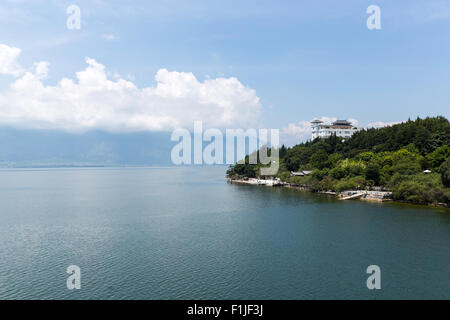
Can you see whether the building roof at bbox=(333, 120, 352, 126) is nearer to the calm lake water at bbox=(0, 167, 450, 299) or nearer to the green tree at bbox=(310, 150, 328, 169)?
the green tree at bbox=(310, 150, 328, 169)

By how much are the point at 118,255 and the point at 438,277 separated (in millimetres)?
16009

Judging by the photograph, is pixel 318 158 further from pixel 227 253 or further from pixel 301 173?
pixel 227 253

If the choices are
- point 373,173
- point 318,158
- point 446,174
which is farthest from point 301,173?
point 446,174

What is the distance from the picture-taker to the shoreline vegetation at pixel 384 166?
35.0m

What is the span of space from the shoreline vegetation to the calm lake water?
14.7ft

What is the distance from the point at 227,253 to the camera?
1834 cm

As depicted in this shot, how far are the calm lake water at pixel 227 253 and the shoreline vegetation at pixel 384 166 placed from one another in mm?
4478

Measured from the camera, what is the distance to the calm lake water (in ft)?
45.0

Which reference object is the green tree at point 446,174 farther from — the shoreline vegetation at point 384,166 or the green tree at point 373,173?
the green tree at point 373,173

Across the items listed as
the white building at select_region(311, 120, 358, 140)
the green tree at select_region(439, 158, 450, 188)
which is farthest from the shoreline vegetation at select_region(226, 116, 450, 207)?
the white building at select_region(311, 120, 358, 140)

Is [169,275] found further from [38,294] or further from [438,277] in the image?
[438,277]

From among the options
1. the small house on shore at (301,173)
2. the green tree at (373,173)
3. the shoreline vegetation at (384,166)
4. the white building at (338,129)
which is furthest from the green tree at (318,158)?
the white building at (338,129)

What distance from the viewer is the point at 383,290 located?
13586 mm
